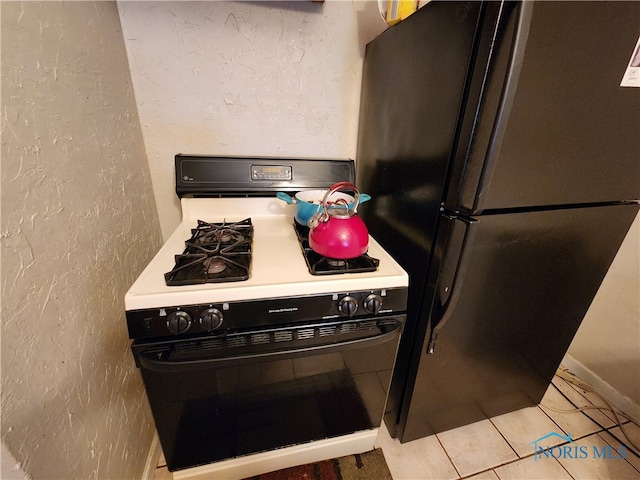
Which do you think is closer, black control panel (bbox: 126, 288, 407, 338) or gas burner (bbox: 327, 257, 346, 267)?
black control panel (bbox: 126, 288, 407, 338)

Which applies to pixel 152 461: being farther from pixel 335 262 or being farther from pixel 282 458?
pixel 335 262

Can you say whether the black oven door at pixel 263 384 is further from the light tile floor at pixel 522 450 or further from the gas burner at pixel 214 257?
the light tile floor at pixel 522 450

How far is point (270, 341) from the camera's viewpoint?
70cm

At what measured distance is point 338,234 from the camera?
28.8 inches

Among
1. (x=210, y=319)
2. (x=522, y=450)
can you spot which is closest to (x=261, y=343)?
(x=210, y=319)

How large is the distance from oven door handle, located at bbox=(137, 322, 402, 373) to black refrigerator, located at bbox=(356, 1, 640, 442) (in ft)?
0.62

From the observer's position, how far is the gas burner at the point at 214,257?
0.67 meters

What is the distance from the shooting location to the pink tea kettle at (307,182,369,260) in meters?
0.73

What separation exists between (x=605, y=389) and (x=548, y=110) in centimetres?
152

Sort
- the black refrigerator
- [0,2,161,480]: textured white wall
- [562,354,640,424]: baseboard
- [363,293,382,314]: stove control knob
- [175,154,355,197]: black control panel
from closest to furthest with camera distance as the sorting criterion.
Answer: [0,2,161,480]: textured white wall, the black refrigerator, [363,293,382,314]: stove control knob, [175,154,355,197]: black control panel, [562,354,640,424]: baseboard

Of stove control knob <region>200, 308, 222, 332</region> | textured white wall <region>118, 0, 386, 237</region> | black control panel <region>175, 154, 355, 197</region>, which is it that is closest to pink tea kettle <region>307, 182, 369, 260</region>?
stove control knob <region>200, 308, 222, 332</region>

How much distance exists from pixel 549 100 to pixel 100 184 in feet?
3.81

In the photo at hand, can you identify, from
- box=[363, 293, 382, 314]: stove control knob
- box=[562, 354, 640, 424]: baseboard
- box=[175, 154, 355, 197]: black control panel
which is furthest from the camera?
box=[562, 354, 640, 424]: baseboard

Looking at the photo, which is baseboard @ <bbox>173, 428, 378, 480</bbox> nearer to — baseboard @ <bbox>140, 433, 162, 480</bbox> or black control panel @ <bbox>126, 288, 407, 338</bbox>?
baseboard @ <bbox>140, 433, 162, 480</bbox>
